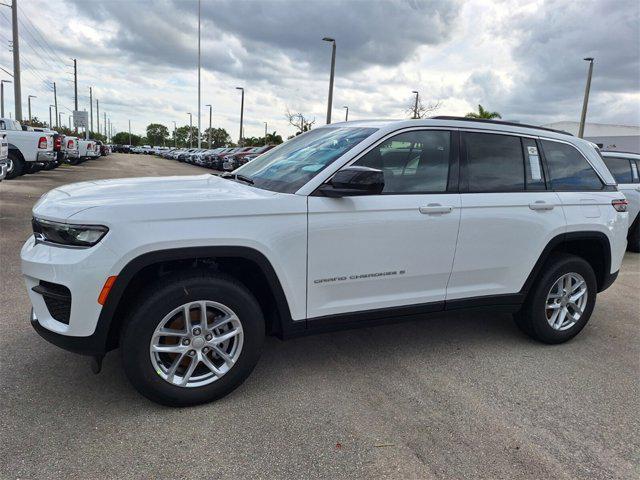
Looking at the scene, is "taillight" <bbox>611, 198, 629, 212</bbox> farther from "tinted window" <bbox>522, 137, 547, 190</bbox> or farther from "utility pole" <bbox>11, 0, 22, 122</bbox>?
"utility pole" <bbox>11, 0, 22, 122</bbox>

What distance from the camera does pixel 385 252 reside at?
3281 millimetres

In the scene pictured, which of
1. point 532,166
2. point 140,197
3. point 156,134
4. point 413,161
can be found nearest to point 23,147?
point 140,197

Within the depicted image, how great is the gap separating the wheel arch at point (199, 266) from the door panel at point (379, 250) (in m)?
0.25

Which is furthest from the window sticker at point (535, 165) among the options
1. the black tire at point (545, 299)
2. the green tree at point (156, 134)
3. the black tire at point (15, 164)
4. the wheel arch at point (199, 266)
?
the green tree at point (156, 134)

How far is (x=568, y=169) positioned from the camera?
4199 millimetres

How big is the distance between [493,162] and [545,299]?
1255mm

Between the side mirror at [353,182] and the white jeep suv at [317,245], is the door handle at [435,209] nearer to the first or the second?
the white jeep suv at [317,245]

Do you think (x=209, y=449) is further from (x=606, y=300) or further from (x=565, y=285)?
(x=606, y=300)

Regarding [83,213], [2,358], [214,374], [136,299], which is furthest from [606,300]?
[2,358]

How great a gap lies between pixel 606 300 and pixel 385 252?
3877 mm

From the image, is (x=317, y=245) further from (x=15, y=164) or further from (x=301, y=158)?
(x=15, y=164)

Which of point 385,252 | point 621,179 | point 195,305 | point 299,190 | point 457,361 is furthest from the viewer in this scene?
point 621,179

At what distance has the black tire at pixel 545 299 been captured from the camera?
4.05 m

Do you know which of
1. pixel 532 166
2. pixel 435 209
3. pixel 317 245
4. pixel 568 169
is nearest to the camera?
pixel 317 245
